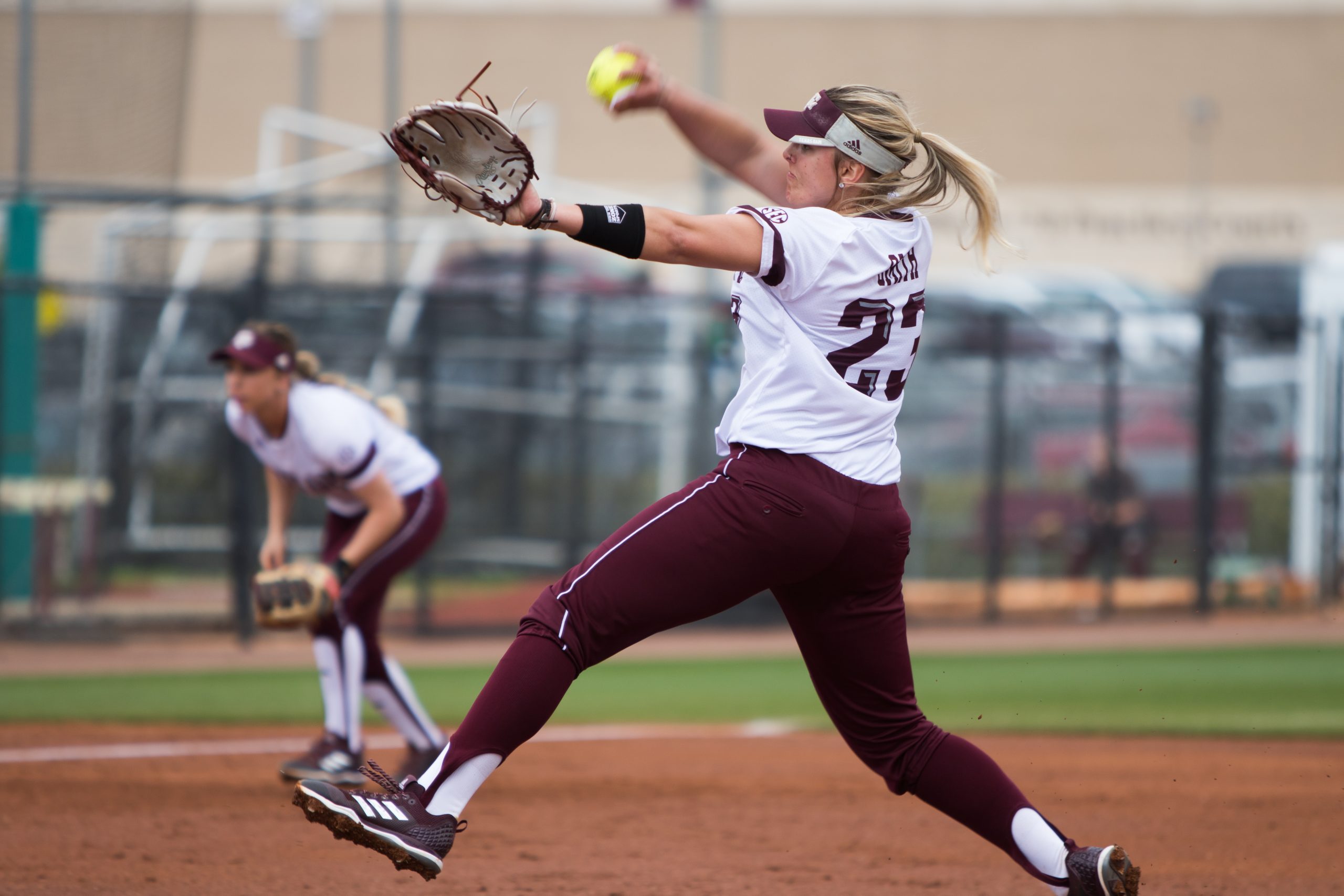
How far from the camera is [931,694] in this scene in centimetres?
860

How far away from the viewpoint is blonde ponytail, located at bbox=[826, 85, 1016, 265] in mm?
3385

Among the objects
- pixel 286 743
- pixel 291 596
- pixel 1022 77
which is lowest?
pixel 286 743

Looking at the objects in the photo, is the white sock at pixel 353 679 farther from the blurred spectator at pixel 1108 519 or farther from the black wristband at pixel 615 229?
the blurred spectator at pixel 1108 519

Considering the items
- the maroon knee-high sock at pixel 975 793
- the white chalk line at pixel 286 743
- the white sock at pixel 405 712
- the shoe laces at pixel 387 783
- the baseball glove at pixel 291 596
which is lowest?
the white chalk line at pixel 286 743

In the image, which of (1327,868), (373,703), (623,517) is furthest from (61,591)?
(1327,868)

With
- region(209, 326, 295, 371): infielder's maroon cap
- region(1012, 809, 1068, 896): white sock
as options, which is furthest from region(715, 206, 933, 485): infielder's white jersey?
region(209, 326, 295, 371): infielder's maroon cap

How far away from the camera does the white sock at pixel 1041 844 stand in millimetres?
3416

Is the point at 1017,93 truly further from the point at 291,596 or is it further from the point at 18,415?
the point at 291,596

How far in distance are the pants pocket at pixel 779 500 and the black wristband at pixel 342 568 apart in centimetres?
250

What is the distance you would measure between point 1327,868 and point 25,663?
834cm

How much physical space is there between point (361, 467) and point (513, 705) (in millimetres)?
2304


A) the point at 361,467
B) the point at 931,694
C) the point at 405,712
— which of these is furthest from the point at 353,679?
the point at 931,694

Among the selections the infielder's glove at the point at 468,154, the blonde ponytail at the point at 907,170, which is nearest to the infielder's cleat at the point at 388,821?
the infielder's glove at the point at 468,154

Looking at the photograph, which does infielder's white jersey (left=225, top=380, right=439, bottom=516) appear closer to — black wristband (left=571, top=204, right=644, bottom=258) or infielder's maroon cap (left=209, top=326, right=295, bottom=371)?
infielder's maroon cap (left=209, top=326, right=295, bottom=371)
